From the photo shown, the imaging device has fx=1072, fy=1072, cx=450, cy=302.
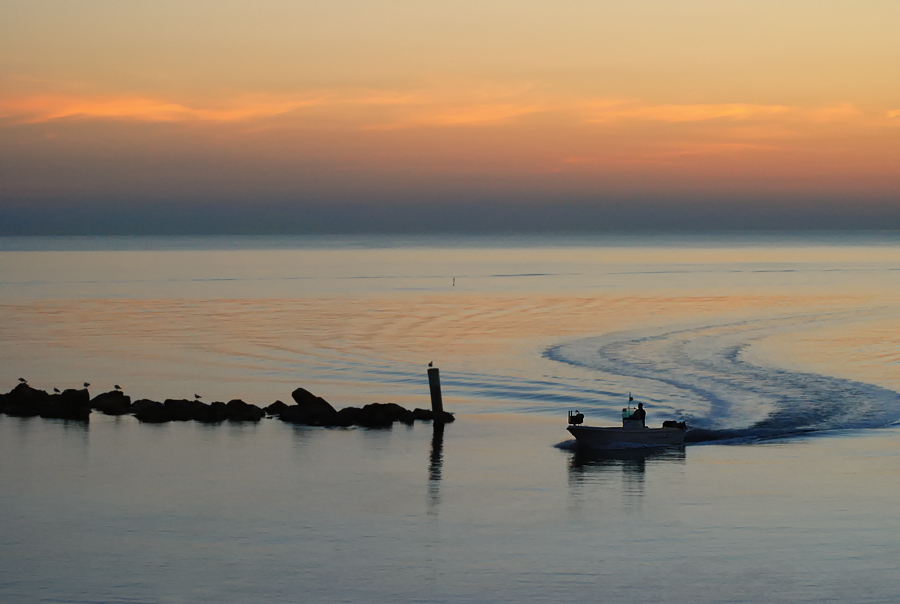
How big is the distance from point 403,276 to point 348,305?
197ft

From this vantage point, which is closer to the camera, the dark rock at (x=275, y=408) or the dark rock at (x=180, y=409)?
the dark rock at (x=180, y=409)

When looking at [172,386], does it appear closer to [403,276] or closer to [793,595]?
[793,595]

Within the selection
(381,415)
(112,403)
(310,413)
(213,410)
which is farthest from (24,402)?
(381,415)

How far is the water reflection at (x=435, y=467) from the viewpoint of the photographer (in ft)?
101

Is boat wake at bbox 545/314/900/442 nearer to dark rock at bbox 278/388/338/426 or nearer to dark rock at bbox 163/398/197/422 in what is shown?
dark rock at bbox 278/388/338/426

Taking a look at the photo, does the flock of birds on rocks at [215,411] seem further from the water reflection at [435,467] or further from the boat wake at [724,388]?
the boat wake at [724,388]

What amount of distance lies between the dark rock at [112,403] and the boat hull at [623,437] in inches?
751

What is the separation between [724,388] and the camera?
51.6 m

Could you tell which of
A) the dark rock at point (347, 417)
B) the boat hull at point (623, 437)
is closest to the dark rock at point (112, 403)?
the dark rock at point (347, 417)

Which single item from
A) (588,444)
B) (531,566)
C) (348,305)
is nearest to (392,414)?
(588,444)

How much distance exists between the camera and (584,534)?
2766cm

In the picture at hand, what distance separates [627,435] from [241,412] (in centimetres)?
1557

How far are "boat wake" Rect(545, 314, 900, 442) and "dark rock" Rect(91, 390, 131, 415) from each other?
69.1 feet

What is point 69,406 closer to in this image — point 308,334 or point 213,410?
point 213,410
